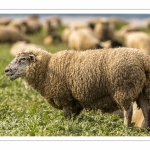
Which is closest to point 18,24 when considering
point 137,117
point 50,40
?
point 50,40

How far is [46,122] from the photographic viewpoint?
29.6 feet

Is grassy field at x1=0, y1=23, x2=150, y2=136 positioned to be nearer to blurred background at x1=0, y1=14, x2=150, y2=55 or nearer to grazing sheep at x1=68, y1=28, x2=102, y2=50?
blurred background at x1=0, y1=14, x2=150, y2=55

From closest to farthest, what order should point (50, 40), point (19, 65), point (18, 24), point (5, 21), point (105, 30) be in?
point (19, 65) → point (50, 40) → point (105, 30) → point (18, 24) → point (5, 21)

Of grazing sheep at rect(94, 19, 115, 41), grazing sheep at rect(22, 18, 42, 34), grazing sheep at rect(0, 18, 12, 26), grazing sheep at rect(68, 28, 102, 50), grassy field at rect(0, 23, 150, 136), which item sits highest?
grazing sheep at rect(0, 18, 12, 26)

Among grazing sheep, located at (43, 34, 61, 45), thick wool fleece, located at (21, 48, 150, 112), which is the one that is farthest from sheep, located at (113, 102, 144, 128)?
grazing sheep, located at (43, 34, 61, 45)

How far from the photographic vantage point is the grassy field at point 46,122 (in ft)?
27.8

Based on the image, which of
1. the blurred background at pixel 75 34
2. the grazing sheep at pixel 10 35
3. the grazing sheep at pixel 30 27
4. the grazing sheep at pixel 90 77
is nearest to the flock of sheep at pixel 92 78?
the grazing sheep at pixel 90 77

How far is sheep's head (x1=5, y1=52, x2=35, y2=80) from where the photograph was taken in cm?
934

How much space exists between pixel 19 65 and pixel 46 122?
127 centimetres

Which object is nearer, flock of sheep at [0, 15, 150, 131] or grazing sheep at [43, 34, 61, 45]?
flock of sheep at [0, 15, 150, 131]

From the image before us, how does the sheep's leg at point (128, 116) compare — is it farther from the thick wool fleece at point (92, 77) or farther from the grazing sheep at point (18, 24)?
the grazing sheep at point (18, 24)

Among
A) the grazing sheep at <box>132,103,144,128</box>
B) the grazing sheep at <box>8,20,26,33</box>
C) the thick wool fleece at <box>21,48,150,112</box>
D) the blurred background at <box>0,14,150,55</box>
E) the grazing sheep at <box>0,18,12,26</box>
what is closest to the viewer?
the thick wool fleece at <box>21,48,150,112</box>

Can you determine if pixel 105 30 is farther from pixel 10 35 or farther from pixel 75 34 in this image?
pixel 10 35
